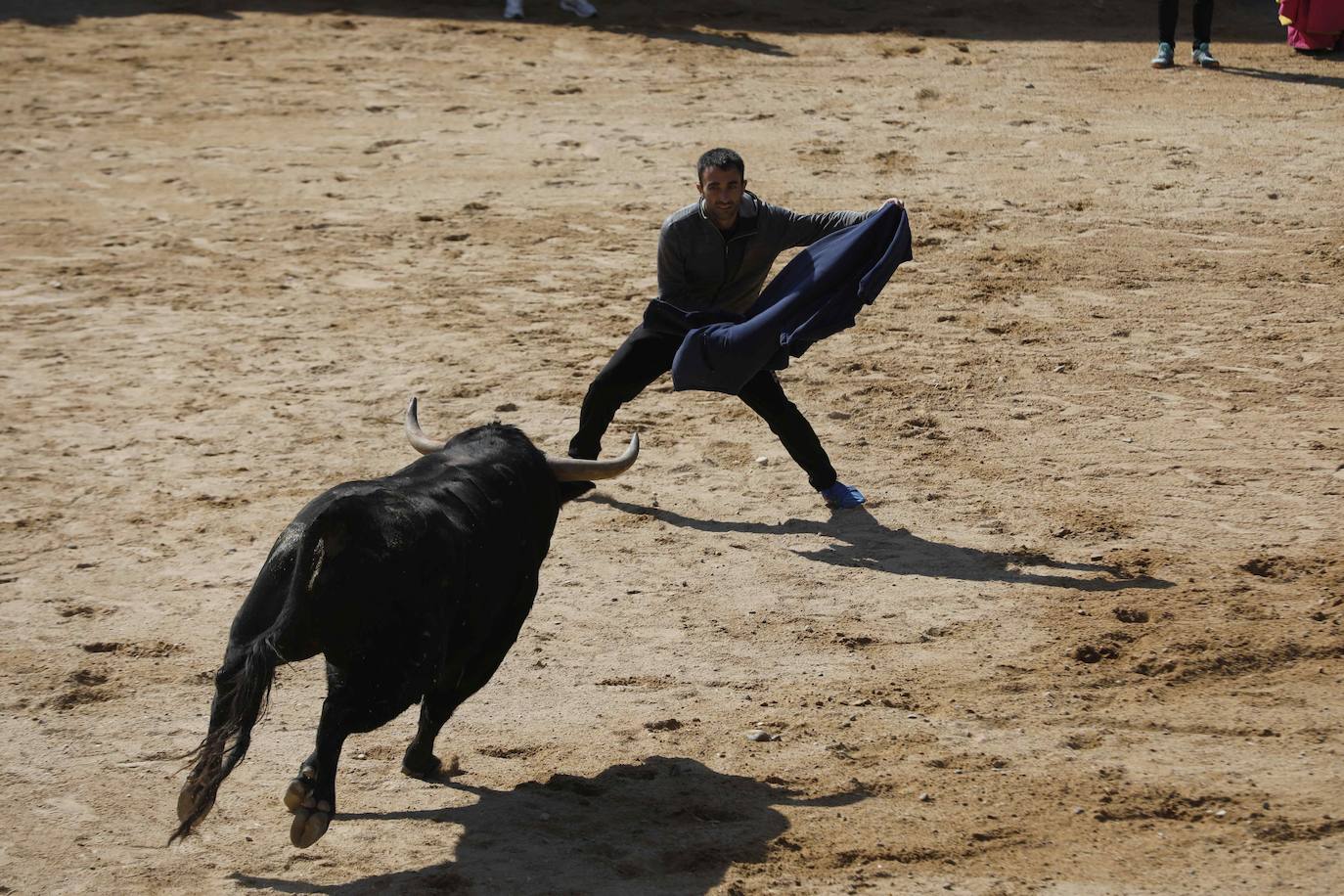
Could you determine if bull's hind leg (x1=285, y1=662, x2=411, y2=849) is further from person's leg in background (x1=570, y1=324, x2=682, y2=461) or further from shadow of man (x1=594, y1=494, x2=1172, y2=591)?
shadow of man (x1=594, y1=494, x2=1172, y2=591)

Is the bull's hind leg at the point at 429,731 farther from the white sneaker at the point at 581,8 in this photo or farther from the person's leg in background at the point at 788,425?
the white sneaker at the point at 581,8

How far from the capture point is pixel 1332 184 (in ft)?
36.6

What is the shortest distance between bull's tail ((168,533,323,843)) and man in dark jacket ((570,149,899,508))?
298 cm

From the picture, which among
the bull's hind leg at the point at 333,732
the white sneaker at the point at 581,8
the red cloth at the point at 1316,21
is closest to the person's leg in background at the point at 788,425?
the bull's hind leg at the point at 333,732

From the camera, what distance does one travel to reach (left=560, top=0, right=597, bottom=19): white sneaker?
53.8ft

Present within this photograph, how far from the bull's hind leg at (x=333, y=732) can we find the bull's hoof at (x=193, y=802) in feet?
0.76

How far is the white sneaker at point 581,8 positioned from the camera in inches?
645

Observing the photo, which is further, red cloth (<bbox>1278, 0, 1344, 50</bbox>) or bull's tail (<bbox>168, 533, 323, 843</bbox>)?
red cloth (<bbox>1278, 0, 1344, 50</bbox>)

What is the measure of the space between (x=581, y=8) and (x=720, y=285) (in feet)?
32.7

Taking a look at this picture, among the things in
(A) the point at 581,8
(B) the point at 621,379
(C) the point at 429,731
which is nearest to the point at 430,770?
(C) the point at 429,731

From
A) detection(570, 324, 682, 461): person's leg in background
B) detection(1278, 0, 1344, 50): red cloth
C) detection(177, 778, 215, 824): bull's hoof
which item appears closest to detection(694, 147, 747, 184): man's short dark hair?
detection(570, 324, 682, 461): person's leg in background

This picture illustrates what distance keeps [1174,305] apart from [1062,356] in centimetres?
105

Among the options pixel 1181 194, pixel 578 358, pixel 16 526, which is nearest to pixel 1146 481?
pixel 578 358

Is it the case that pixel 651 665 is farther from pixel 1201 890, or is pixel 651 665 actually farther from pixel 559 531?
pixel 1201 890
